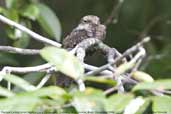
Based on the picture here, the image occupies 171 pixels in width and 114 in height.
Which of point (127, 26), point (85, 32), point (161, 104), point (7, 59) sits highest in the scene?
point (127, 26)

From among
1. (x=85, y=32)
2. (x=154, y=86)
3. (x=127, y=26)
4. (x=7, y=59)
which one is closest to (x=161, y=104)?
(x=154, y=86)

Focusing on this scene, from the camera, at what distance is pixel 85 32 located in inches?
62.1

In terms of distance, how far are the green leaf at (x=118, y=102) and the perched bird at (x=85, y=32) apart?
0.60 metres

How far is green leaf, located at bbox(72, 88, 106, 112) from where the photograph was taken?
89 centimetres

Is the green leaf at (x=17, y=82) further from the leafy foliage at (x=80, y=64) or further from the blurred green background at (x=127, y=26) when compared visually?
the blurred green background at (x=127, y=26)

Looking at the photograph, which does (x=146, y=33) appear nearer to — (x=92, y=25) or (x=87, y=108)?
(x=92, y=25)

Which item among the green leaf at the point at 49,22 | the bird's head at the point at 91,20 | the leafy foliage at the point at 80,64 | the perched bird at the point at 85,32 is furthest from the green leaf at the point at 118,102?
the green leaf at the point at 49,22

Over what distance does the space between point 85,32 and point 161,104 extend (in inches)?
27.0

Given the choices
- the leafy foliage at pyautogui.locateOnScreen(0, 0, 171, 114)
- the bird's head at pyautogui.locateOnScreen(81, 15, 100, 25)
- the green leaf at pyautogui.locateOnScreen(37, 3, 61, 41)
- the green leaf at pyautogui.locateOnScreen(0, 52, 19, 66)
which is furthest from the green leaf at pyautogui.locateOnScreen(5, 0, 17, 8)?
the bird's head at pyautogui.locateOnScreen(81, 15, 100, 25)

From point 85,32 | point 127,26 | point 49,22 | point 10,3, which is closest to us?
point 85,32

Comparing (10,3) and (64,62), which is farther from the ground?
(10,3)

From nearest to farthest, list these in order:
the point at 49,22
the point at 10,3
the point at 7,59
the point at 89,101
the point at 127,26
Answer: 1. the point at 89,101
2. the point at 10,3
3. the point at 49,22
4. the point at 7,59
5. the point at 127,26

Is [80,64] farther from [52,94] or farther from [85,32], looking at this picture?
[85,32]

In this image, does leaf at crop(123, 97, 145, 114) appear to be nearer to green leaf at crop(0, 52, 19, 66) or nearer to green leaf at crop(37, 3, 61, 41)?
green leaf at crop(37, 3, 61, 41)
